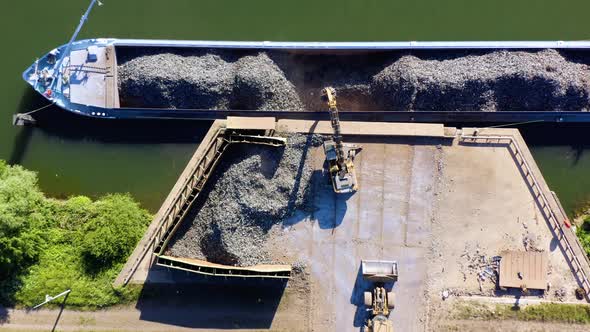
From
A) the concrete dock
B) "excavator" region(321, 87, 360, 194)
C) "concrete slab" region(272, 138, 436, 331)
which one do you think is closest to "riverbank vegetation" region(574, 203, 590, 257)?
the concrete dock

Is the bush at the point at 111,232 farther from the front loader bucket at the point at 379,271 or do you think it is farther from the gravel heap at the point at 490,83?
the gravel heap at the point at 490,83

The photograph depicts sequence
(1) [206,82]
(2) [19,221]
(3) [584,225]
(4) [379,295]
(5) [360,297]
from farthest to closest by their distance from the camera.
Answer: (3) [584,225] → (1) [206,82] → (5) [360,297] → (2) [19,221] → (4) [379,295]

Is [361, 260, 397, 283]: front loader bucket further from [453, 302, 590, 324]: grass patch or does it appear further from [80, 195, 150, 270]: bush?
[80, 195, 150, 270]: bush

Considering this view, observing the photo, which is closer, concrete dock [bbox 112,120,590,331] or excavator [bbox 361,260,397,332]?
excavator [bbox 361,260,397,332]

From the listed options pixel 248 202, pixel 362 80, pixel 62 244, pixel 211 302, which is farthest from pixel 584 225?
pixel 62 244

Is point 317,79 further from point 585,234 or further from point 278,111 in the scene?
point 585,234

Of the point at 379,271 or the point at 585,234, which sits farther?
the point at 585,234
